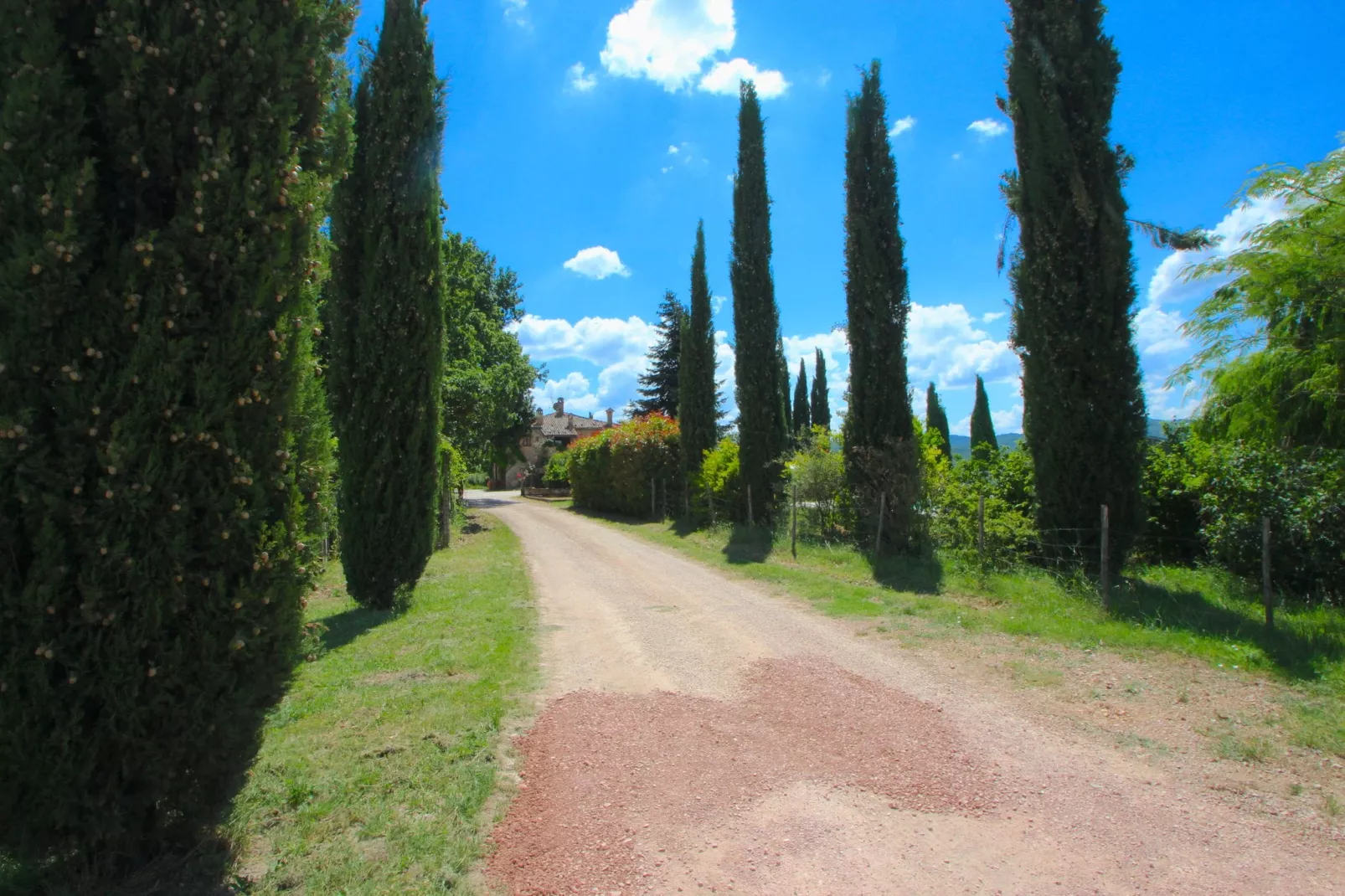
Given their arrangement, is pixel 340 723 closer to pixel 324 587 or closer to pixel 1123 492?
pixel 324 587

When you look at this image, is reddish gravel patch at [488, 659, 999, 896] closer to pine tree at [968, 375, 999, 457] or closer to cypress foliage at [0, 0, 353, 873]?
cypress foliage at [0, 0, 353, 873]

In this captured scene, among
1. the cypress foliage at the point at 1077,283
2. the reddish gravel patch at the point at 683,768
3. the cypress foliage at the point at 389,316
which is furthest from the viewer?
the cypress foliage at the point at 389,316

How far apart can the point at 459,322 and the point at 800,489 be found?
58.3ft

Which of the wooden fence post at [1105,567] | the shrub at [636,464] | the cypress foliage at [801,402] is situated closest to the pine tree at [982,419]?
the cypress foliage at [801,402]

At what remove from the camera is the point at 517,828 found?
355 centimetres

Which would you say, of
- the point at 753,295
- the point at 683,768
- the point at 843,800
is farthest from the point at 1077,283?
the point at 753,295

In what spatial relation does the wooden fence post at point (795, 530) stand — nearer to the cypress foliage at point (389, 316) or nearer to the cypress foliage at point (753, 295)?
the cypress foliage at point (753, 295)

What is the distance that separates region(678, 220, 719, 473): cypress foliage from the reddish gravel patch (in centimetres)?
1707

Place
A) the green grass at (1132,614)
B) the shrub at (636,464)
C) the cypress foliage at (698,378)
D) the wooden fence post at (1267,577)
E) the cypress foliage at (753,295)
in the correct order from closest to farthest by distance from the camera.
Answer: the green grass at (1132,614) < the wooden fence post at (1267,577) < the cypress foliage at (753,295) < the cypress foliage at (698,378) < the shrub at (636,464)

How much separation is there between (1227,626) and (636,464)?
2005 centimetres

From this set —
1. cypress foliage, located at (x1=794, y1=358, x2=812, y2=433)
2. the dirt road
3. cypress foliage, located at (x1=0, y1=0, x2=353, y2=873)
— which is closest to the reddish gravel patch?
the dirt road

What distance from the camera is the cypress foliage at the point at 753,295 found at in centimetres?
1880

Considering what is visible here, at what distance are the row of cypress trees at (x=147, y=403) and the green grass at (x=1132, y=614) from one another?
5.84 metres

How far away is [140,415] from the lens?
272 cm
